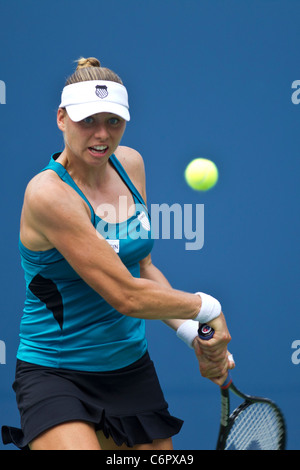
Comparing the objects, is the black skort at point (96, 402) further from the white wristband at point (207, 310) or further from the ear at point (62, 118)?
the ear at point (62, 118)

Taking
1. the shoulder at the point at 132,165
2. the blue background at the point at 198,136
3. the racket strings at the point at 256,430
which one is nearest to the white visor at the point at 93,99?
the shoulder at the point at 132,165

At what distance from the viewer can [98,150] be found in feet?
6.05

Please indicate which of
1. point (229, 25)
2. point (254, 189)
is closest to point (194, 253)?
point (254, 189)

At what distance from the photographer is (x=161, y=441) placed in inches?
78.1

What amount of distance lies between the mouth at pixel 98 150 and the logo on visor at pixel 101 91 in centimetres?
12

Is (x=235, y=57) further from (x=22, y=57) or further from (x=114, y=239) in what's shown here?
(x=114, y=239)

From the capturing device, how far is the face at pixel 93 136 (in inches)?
71.1

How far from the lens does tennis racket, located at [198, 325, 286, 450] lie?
210cm

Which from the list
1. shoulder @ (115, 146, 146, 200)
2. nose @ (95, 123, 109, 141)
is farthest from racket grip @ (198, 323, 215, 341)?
nose @ (95, 123, 109, 141)

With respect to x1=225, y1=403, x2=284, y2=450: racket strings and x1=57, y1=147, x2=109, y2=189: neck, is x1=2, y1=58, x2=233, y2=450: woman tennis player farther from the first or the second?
x1=225, y1=403, x2=284, y2=450: racket strings

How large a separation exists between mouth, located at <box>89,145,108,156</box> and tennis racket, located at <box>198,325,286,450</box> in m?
0.74

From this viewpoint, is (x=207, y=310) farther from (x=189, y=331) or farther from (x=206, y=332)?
(x=189, y=331)

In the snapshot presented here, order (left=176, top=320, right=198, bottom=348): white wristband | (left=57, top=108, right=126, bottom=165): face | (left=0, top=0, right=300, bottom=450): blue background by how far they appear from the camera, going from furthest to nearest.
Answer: (left=0, top=0, right=300, bottom=450): blue background, (left=176, top=320, right=198, bottom=348): white wristband, (left=57, top=108, right=126, bottom=165): face

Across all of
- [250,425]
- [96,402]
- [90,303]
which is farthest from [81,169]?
[250,425]
